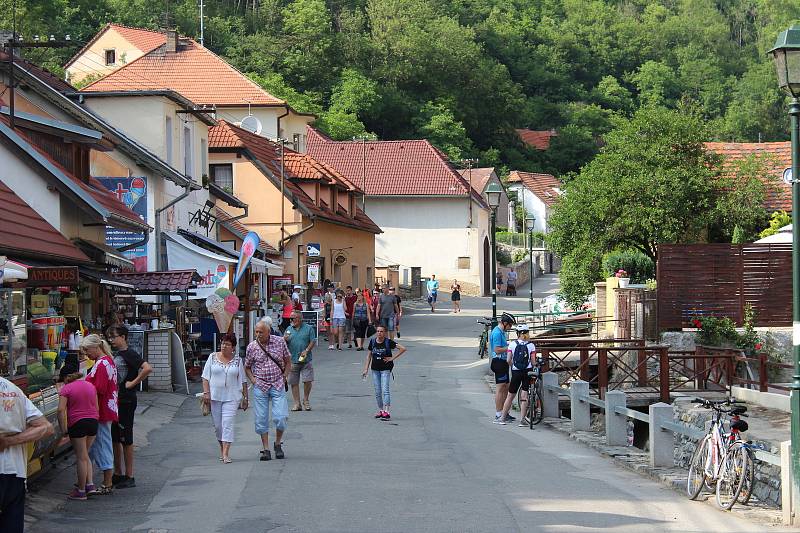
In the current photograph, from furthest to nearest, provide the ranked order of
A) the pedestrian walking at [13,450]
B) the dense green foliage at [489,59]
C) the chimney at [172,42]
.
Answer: the dense green foliage at [489,59] → the chimney at [172,42] → the pedestrian walking at [13,450]

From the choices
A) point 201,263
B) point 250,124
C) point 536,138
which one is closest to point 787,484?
point 201,263

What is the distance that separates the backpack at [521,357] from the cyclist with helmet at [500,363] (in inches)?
7.7

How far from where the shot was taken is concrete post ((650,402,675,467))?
1418 centimetres

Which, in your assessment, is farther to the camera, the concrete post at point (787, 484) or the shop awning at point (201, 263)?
the shop awning at point (201, 263)

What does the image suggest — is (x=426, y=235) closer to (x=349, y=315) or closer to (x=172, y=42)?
(x=172, y=42)

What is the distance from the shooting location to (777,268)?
90.4ft

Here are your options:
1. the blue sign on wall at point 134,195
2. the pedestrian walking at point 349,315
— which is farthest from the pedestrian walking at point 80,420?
the pedestrian walking at point 349,315

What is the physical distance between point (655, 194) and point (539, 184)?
68.1 metres

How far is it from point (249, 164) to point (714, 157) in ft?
53.8

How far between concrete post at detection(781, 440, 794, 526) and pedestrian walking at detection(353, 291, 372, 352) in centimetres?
2278

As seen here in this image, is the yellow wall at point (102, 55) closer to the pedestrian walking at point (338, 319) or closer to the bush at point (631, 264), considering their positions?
the pedestrian walking at point (338, 319)

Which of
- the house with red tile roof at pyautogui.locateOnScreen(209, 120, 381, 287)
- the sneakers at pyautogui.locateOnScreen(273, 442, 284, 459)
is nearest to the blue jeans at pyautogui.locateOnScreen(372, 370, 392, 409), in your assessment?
the sneakers at pyautogui.locateOnScreen(273, 442, 284, 459)

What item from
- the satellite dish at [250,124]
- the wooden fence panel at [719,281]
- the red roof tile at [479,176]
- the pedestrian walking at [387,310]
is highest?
the red roof tile at [479,176]

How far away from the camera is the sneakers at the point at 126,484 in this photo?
12203mm
